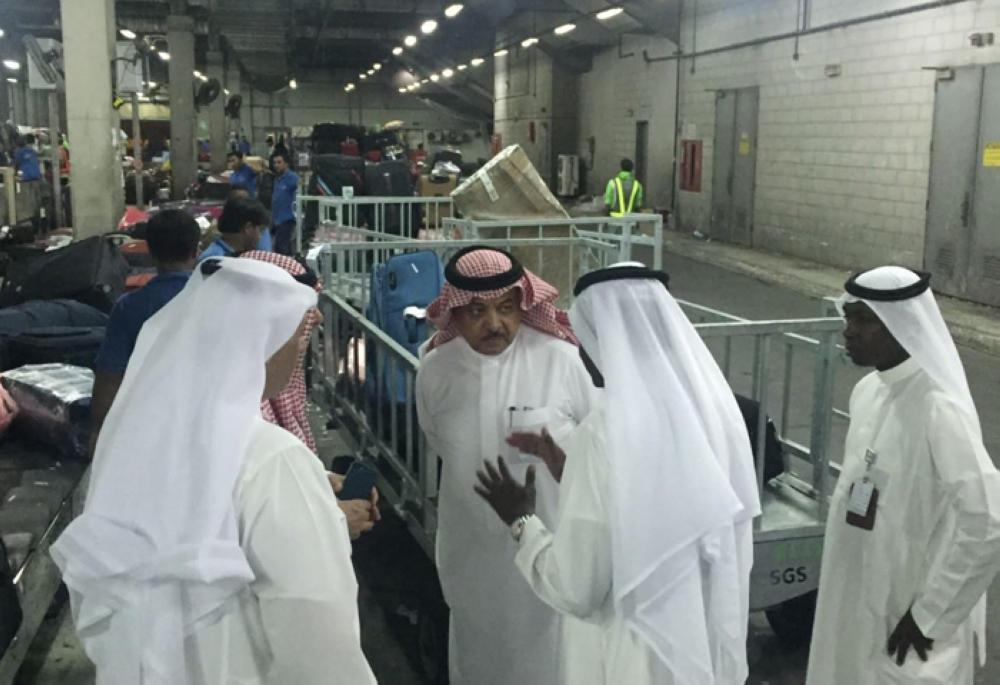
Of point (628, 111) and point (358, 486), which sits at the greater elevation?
point (628, 111)

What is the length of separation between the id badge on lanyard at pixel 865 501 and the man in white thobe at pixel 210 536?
1731mm

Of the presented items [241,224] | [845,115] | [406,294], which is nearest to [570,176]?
[845,115]

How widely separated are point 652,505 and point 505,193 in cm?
620

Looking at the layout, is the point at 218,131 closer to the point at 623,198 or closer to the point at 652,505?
the point at 623,198

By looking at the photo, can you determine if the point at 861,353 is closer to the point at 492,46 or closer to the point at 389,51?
the point at 492,46

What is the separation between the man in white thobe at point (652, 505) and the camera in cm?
237

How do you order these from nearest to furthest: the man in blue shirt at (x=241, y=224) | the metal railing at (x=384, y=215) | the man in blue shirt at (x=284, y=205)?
1. the man in blue shirt at (x=241, y=224)
2. the metal railing at (x=384, y=215)
3. the man in blue shirt at (x=284, y=205)

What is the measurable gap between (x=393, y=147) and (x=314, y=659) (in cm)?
2793

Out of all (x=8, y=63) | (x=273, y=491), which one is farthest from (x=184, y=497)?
(x=8, y=63)

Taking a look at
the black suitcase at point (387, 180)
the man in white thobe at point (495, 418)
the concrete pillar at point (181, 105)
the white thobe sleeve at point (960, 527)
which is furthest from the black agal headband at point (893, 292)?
the concrete pillar at point (181, 105)

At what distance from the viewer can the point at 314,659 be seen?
6.50ft

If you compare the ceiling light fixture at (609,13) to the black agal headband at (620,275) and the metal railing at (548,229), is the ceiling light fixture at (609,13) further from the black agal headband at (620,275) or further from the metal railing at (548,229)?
the black agal headband at (620,275)

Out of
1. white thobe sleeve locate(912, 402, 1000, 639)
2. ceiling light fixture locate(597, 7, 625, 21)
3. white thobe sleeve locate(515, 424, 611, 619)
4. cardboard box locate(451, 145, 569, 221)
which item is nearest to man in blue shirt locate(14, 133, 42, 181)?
ceiling light fixture locate(597, 7, 625, 21)

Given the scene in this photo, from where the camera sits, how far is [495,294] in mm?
3447
